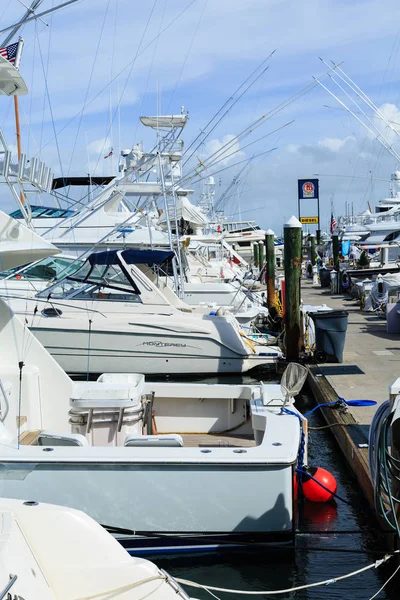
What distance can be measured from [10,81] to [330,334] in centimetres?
823

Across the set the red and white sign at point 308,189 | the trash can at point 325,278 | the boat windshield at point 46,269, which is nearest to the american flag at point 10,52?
the boat windshield at point 46,269

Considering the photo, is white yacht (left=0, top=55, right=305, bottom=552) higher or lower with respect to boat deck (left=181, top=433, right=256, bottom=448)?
higher

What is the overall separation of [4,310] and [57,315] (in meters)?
6.69

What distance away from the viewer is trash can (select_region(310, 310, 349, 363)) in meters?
13.6

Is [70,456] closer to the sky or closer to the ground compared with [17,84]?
closer to the ground

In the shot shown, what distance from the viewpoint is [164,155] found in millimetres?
17219

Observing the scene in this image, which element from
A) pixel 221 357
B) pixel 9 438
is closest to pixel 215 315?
pixel 221 357

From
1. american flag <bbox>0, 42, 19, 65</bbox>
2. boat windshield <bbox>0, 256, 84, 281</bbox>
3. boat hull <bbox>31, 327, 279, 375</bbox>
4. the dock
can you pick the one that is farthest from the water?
boat windshield <bbox>0, 256, 84, 281</bbox>

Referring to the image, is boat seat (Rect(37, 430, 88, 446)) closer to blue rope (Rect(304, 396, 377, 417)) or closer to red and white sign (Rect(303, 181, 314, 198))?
blue rope (Rect(304, 396, 377, 417))

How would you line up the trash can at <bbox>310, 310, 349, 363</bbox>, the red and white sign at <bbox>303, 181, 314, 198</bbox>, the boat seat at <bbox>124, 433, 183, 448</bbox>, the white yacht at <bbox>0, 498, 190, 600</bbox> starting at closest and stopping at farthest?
the white yacht at <bbox>0, 498, 190, 600</bbox>
the boat seat at <bbox>124, 433, 183, 448</bbox>
the trash can at <bbox>310, 310, 349, 363</bbox>
the red and white sign at <bbox>303, 181, 314, 198</bbox>

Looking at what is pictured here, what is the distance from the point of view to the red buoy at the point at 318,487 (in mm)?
7859

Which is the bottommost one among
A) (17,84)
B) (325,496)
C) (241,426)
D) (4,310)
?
(325,496)

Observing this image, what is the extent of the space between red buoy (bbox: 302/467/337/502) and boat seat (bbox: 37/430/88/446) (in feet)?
8.29

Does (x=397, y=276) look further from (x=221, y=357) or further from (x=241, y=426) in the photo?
(x=241, y=426)
